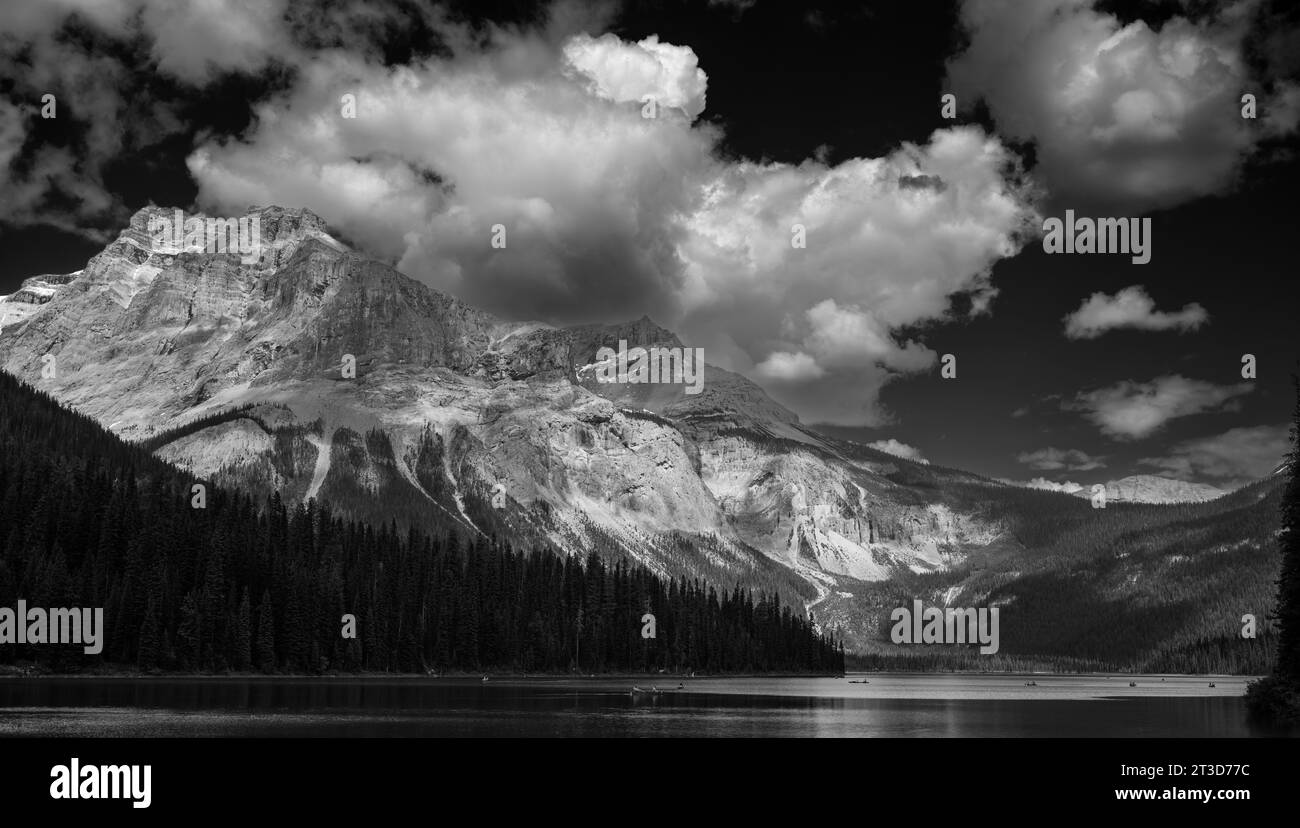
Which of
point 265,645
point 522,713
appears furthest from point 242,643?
point 522,713

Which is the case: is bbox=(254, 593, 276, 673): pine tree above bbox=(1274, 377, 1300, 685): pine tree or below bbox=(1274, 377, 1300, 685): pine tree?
below

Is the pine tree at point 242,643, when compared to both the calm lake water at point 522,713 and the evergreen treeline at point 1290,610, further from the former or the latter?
the evergreen treeline at point 1290,610

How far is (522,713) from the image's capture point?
97.1 meters

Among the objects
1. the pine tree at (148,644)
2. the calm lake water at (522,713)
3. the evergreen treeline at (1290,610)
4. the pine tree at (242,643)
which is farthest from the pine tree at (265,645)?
the evergreen treeline at (1290,610)

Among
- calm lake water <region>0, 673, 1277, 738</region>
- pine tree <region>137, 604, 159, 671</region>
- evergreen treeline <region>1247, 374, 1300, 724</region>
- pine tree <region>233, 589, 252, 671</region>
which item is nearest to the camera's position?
calm lake water <region>0, 673, 1277, 738</region>

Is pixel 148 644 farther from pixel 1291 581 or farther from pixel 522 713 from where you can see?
pixel 1291 581

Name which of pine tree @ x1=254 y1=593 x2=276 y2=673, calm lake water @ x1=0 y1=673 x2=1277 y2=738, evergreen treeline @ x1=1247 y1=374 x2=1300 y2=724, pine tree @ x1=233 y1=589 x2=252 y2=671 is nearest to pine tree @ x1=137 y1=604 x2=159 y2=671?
calm lake water @ x1=0 y1=673 x2=1277 y2=738

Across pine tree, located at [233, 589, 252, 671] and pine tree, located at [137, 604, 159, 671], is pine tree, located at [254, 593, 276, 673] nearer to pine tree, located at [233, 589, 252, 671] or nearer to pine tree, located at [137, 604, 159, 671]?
pine tree, located at [233, 589, 252, 671]

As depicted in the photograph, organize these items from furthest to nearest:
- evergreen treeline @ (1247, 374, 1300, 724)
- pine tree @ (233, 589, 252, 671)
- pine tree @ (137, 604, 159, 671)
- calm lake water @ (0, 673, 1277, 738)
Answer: pine tree @ (233, 589, 252, 671) → pine tree @ (137, 604, 159, 671) → evergreen treeline @ (1247, 374, 1300, 724) → calm lake water @ (0, 673, 1277, 738)

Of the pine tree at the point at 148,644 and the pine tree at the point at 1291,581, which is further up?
the pine tree at the point at 1291,581

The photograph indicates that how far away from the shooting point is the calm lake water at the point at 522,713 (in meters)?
76.8

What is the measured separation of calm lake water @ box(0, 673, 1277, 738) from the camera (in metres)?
76.8

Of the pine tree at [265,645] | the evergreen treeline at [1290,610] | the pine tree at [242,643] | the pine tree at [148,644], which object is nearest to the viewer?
the evergreen treeline at [1290,610]
